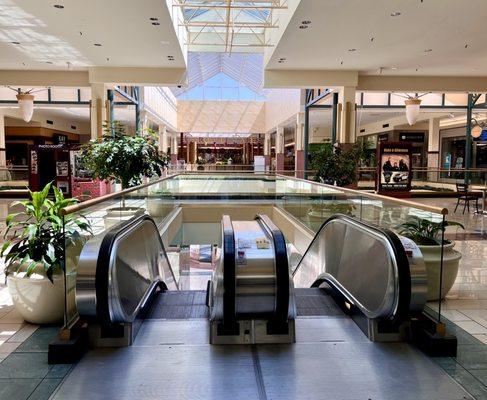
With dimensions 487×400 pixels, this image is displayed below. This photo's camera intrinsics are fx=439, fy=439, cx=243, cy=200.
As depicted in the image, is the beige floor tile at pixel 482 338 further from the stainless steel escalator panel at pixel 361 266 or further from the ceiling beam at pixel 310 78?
the ceiling beam at pixel 310 78

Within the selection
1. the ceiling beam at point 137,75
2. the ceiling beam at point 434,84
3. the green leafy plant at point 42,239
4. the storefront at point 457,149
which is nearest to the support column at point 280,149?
the storefront at point 457,149

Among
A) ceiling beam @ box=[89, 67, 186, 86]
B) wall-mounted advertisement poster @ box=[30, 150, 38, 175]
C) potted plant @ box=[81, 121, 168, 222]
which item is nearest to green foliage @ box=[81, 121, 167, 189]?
potted plant @ box=[81, 121, 168, 222]

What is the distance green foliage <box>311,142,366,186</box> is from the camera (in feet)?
37.8

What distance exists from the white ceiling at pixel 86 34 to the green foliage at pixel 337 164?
187 inches

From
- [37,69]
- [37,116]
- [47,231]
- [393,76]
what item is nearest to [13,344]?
[47,231]

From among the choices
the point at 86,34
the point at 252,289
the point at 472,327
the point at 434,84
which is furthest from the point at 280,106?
the point at 252,289

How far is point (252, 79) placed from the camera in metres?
33.9

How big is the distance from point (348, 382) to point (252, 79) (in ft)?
108

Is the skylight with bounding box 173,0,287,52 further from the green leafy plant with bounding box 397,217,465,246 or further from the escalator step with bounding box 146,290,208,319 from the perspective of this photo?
the escalator step with bounding box 146,290,208,319

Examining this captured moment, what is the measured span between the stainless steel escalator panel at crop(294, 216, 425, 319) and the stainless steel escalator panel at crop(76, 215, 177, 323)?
1876 mm

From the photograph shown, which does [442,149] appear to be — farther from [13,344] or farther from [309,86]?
[13,344]

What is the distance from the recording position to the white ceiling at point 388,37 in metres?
8.27

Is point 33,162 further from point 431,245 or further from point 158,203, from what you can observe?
point 431,245

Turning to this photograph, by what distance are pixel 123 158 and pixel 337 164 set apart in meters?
5.85
